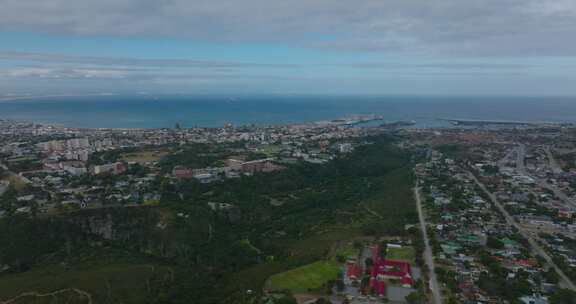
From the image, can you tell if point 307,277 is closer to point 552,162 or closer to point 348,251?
point 348,251

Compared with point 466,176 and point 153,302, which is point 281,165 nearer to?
point 466,176

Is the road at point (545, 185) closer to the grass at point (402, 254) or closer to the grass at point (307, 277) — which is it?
the grass at point (402, 254)

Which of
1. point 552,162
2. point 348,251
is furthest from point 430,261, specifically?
point 552,162

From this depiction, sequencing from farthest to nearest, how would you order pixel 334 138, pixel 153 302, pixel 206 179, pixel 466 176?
1. pixel 334 138
2. pixel 466 176
3. pixel 206 179
4. pixel 153 302

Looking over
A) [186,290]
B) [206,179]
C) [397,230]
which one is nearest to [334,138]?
[206,179]

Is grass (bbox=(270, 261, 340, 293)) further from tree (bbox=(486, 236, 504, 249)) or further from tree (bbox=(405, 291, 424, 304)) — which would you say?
tree (bbox=(486, 236, 504, 249))

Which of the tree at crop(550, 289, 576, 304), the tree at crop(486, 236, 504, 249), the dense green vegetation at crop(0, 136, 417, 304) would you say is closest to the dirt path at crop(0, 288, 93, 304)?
the dense green vegetation at crop(0, 136, 417, 304)
